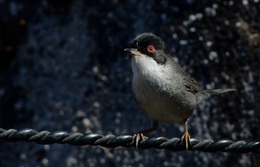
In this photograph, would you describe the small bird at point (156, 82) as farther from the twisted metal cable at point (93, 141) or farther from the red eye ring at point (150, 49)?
the twisted metal cable at point (93, 141)

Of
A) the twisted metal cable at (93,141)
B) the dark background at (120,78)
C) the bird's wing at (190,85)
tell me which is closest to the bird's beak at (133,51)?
the bird's wing at (190,85)

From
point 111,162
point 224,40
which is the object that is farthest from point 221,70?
point 111,162

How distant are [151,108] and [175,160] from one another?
2161 millimetres

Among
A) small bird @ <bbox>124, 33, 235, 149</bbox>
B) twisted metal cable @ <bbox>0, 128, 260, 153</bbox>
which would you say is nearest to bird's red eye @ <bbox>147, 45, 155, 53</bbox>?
small bird @ <bbox>124, 33, 235, 149</bbox>

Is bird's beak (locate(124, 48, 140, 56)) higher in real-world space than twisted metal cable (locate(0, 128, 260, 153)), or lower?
higher

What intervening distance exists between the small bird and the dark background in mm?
1915

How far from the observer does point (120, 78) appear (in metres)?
7.70

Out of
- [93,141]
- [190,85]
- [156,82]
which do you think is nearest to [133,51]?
[156,82]

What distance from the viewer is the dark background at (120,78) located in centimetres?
728

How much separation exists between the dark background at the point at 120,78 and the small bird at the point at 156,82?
192cm

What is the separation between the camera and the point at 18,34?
8.90m

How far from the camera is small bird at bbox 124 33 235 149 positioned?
515 cm

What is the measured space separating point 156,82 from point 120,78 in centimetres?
257

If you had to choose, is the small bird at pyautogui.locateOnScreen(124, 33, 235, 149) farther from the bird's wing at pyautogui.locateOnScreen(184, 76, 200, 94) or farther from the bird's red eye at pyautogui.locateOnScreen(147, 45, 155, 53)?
the bird's wing at pyautogui.locateOnScreen(184, 76, 200, 94)
